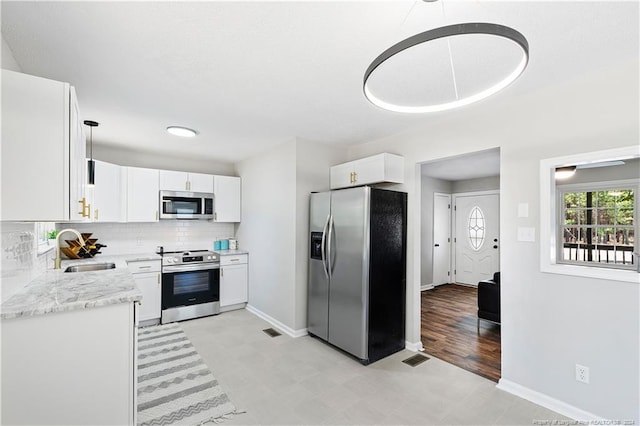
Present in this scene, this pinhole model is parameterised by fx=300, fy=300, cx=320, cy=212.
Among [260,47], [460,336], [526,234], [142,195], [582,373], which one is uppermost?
[260,47]

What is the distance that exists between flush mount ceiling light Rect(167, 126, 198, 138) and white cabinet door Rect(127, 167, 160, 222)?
1213mm

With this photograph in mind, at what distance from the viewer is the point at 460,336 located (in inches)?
147

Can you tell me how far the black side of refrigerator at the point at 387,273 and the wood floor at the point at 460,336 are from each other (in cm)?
52

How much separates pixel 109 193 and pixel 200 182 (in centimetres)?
122

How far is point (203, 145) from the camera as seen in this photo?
418cm

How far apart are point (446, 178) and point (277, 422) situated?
599 cm

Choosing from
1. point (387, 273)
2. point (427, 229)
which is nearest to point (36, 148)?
point (387, 273)

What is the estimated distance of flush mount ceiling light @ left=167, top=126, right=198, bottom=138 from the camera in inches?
133

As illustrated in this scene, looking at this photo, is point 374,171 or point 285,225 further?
point 285,225

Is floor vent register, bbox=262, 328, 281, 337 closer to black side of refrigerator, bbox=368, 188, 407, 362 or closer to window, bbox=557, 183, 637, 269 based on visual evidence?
black side of refrigerator, bbox=368, 188, 407, 362

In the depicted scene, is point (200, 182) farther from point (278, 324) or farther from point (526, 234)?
point (526, 234)

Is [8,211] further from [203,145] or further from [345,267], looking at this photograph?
[203,145]

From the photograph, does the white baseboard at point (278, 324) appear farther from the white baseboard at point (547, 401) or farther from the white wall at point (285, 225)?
the white baseboard at point (547, 401)

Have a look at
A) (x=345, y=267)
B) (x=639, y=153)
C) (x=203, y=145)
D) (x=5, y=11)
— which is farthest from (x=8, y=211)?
(x=639, y=153)
